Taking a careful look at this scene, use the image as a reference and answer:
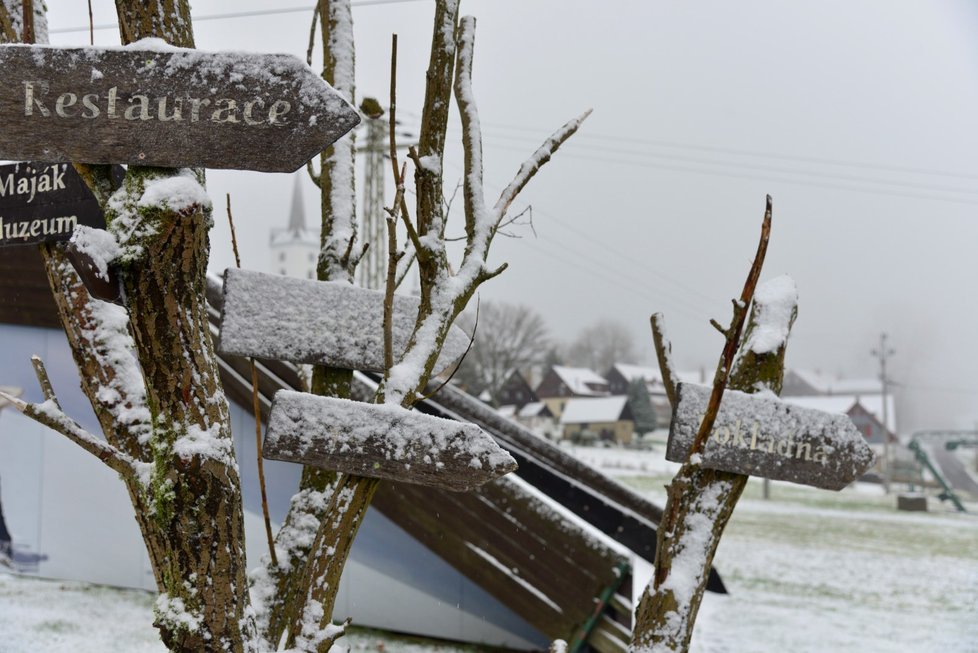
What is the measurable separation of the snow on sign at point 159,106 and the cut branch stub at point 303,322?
1.81 ft

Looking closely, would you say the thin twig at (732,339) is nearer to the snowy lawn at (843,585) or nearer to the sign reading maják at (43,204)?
the sign reading maják at (43,204)

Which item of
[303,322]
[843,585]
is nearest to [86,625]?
[303,322]

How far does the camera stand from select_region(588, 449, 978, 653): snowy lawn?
22.8 feet

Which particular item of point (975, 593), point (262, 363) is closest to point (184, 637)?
point (262, 363)

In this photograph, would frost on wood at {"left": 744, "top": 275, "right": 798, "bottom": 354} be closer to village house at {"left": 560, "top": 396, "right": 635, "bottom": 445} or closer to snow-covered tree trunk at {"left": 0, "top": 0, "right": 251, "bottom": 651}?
snow-covered tree trunk at {"left": 0, "top": 0, "right": 251, "bottom": 651}

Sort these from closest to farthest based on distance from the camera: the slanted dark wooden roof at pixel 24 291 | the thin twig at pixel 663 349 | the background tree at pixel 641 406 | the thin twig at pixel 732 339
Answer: the thin twig at pixel 732 339 < the thin twig at pixel 663 349 < the slanted dark wooden roof at pixel 24 291 < the background tree at pixel 641 406

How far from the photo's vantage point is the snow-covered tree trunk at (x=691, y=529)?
72.8 inches

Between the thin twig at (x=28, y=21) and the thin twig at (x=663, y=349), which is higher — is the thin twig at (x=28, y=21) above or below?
above

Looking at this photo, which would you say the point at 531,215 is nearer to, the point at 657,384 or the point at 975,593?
the point at 975,593

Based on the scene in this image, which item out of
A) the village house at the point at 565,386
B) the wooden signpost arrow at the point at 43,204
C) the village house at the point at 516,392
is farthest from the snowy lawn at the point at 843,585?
the village house at the point at 516,392

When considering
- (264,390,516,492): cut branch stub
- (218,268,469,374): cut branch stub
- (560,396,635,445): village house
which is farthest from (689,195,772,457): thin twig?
(560,396,635,445): village house

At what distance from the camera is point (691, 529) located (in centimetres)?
191

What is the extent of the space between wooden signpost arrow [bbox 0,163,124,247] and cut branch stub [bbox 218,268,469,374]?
343 millimetres

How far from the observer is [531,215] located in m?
2.21
